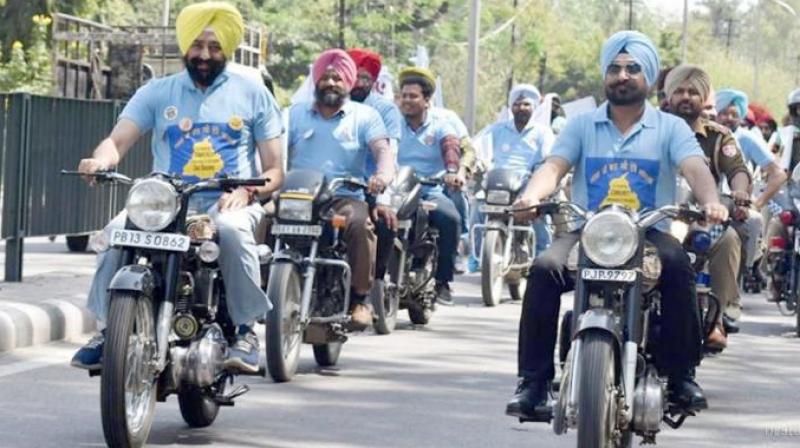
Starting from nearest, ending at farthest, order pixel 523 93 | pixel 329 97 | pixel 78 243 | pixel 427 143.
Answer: pixel 329 97
pixel 427 143
pixel 523 93
pixel 78 243

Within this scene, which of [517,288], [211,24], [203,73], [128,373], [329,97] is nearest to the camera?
[128,373]

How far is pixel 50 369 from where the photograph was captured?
35.6ft

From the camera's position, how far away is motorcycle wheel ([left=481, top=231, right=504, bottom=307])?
1702cm

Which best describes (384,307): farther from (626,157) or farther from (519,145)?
(519,145)

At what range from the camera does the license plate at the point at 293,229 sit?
1101 cm

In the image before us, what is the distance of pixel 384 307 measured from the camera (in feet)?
44.3

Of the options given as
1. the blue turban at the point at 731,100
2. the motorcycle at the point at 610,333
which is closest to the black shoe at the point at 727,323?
the motorcycle at the point at 610,333

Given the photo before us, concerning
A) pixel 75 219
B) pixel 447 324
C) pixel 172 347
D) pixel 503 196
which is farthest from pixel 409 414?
pixel 503 196

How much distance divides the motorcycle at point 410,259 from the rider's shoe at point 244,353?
441 centimetres

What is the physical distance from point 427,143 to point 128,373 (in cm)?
818

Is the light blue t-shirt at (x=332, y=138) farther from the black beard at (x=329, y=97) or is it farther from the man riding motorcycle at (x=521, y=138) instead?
the man riding motorcycle at (x=521, y=138)

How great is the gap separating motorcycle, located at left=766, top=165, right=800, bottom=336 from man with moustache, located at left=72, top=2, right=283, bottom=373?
714 cm

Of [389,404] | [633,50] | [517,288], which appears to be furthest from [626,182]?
[517,288]

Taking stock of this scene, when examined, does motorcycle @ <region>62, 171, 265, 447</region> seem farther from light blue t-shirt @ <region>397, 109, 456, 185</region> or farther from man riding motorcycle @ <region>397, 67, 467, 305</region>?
light blue t-shirt @ <region>397, 109, 456, 185</region>
